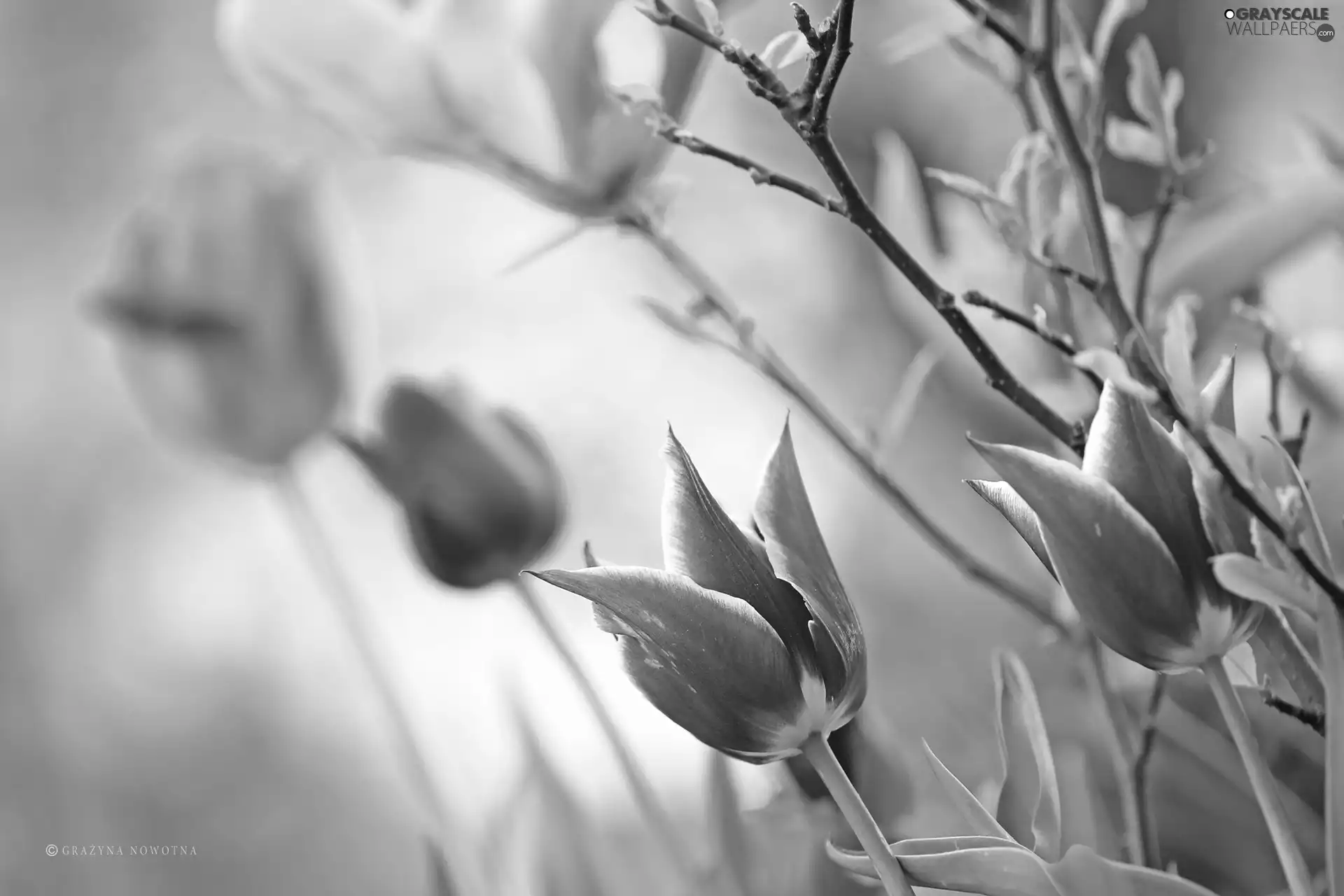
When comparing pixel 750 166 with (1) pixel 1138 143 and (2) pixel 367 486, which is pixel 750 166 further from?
(2) pixel 367 486

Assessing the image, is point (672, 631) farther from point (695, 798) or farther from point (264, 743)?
point (264, 743)

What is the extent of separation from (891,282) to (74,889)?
28.4 inches

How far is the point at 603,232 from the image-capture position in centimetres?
27

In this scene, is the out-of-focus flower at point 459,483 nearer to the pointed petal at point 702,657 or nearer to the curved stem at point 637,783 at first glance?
the curved stem at point 637,783

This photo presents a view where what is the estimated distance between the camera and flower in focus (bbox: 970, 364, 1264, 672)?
4.5 inches

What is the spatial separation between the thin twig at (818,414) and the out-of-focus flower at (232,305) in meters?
0.13

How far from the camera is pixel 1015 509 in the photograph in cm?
12

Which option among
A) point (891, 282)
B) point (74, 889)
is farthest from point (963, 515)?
point (74, 889)

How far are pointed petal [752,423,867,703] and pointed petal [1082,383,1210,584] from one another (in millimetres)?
31

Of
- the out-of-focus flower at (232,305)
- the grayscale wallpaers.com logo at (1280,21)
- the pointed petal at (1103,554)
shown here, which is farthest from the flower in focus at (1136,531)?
the out-of-focus flower at (232,305)

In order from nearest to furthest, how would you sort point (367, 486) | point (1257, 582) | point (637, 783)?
point (1257, 582) < point (637, 783) < point (367, 486)

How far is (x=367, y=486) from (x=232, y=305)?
0.77 ft

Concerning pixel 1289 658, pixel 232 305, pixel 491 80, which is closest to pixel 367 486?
pixel 232 305

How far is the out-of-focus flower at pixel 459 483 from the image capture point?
0.24 m
